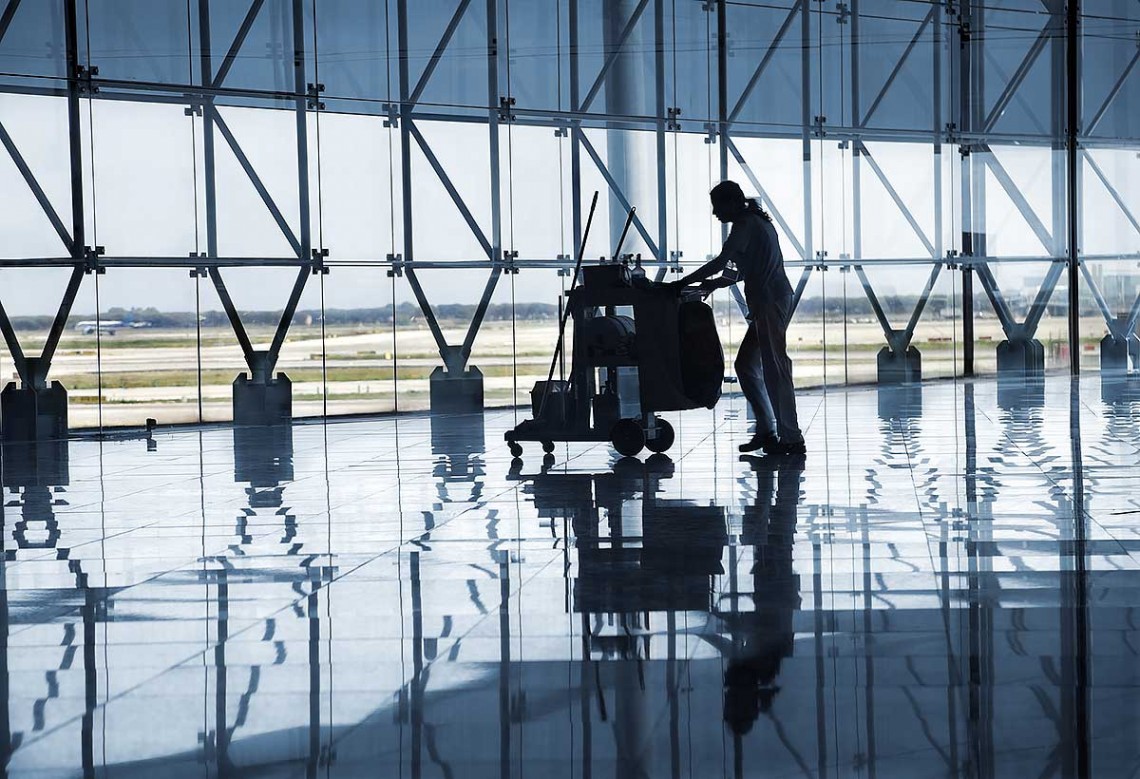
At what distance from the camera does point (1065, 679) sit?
2.18 meters

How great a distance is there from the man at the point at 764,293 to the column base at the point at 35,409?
4.93m

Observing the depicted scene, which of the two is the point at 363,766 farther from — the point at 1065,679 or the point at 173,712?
the point at 1065,679

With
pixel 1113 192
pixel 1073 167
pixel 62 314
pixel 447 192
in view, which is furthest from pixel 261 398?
pixel 1113 192

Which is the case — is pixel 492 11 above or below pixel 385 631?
above

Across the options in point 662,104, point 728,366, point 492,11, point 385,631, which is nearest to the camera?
point 385,631

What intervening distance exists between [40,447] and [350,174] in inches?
146

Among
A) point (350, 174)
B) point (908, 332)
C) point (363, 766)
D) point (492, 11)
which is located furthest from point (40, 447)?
point (908, 332)

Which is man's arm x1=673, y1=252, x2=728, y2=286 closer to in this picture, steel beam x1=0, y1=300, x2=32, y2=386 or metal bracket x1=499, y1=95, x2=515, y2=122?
metal bracket x1=499, y1=95, x2=515, y2=122

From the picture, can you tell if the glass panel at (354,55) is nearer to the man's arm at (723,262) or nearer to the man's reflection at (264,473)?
the man's reflection at (264,473)

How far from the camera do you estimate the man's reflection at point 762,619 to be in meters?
2.12

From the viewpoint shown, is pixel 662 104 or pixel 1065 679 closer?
pixel 1065 679

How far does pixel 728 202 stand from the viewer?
6199 mm

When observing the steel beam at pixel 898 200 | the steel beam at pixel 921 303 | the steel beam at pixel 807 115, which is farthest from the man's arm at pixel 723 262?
the steel beam at pixel 921 303

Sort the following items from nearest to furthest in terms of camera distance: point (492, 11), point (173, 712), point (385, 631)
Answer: point (173, 712), point (385, 631), point (492, 11)
